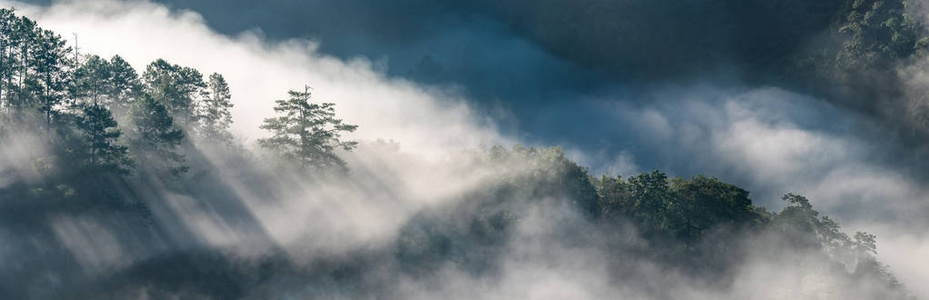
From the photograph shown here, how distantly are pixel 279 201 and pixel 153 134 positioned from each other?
20.2 meters

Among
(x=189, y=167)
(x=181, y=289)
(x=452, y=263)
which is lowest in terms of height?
(x=181, y=289)

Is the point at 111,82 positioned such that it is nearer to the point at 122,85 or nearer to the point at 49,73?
the point at 122,85

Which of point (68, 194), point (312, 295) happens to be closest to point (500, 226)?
point (312, 295)

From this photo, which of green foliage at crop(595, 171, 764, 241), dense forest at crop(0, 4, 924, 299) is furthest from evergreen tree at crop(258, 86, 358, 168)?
green foliage at crop(595, 171, 764, 241)

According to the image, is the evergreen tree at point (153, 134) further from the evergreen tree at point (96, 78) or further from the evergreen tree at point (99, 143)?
the evergreen tree at point (96, 78)

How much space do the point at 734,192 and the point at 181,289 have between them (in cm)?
9481

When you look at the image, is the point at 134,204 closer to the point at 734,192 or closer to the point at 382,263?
the point at 382,263

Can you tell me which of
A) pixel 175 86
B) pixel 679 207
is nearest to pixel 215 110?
pixel 175 86

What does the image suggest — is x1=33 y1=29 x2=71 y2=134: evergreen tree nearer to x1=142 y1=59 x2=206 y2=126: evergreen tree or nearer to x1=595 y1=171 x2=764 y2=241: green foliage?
x1=142 y1=59 x2=206 y2=126: evergreen tree

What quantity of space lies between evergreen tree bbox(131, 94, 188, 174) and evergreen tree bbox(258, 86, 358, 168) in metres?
12.1

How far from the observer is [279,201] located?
11531 centimetres

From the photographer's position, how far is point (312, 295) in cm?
10550

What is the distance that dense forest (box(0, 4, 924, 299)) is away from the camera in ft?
317

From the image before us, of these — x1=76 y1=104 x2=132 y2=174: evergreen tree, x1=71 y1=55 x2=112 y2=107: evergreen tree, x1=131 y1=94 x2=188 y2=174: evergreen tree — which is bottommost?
x1=76 y1=104 x2=132 y2=174: evergreen tree
